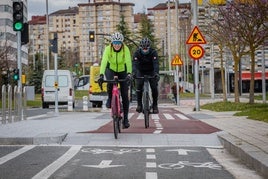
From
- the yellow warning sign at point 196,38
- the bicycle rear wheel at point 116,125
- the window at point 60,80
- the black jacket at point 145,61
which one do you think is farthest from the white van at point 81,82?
the bicycle rear wheel at point 116,125

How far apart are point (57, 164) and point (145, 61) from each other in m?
5.76

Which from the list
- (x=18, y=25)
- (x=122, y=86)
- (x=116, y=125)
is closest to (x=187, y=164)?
(x=116, y=125)

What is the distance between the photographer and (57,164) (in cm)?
911

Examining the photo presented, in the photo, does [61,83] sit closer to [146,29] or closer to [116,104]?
[116,104]

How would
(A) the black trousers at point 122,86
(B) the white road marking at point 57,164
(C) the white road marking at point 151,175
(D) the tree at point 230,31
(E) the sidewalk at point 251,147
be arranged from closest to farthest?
(C) the white road marking at point 151,175, (B) the white road marking at point 57,164, (E) the sidewalk at point 251,147, (A) the black trousers at point 122,86, (D) the tree at point 230,31

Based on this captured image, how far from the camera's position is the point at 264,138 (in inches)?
448

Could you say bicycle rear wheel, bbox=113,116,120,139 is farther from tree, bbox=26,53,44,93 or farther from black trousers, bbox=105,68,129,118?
tree, bbox=26,53,44,93

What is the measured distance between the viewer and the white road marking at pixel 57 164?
318 inches

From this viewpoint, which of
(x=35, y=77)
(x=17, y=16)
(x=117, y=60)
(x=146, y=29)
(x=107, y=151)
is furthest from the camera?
(x=146, y=29)

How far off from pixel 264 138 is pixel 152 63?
3999 millimetres

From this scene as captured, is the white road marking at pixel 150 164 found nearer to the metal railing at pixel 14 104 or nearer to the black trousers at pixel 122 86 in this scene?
the black trousers at pixel 122 86

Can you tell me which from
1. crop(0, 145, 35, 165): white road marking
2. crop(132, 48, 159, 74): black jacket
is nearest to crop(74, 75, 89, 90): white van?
crop(132, 48, 159, 74): black jacket

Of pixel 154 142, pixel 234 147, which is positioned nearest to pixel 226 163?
pixel 234 147

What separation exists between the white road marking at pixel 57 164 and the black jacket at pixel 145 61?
3.64 metres
